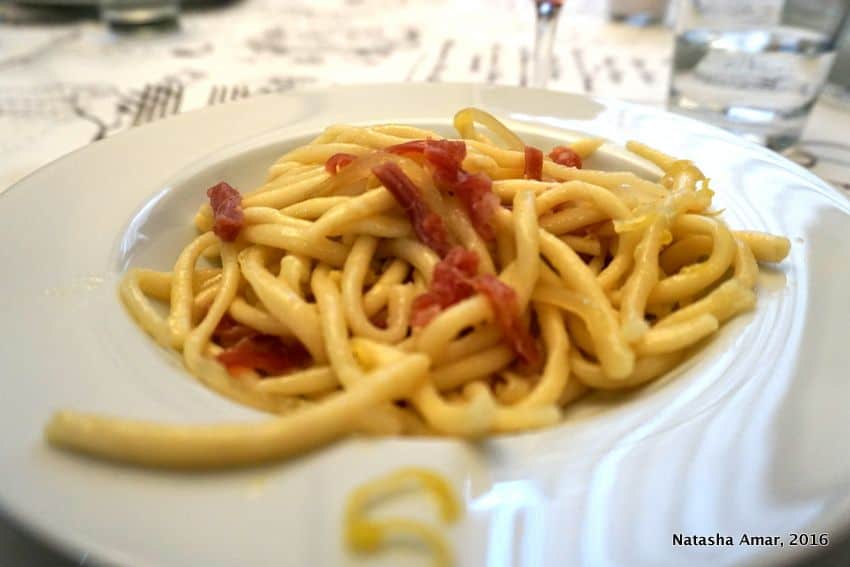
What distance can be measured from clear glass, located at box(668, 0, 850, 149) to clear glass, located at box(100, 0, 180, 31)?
7.94ft

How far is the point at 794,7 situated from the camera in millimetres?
2670

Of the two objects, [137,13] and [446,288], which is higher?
[446,288]

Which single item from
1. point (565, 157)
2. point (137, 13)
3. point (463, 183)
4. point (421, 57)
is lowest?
point (421, 57)

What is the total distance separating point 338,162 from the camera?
1.56m

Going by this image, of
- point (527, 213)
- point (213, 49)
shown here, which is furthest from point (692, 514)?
point (213, 49)

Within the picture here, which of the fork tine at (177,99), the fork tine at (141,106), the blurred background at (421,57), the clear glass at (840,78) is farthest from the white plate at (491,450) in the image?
the clear glass at (840,78)

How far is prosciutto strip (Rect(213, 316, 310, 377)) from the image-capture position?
129 cm

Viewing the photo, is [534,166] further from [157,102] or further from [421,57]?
[421,57]

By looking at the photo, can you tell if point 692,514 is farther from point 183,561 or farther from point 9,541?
point 9,541

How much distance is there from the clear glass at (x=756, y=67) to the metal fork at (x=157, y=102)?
5.89 feet

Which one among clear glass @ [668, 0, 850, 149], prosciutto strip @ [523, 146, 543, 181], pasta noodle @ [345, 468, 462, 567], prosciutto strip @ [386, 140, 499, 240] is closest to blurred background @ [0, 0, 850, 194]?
clear glass @ [668, 0, 850, 149]

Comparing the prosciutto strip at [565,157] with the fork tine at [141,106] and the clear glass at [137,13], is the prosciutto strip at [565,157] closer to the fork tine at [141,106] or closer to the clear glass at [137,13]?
the fork tine at [141,106]

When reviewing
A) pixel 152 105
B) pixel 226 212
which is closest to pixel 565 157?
pixel 226 212

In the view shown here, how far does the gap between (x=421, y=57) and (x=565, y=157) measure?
176cm
